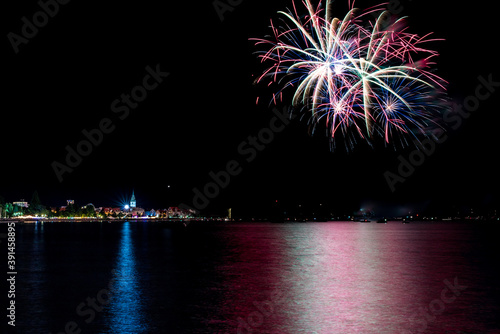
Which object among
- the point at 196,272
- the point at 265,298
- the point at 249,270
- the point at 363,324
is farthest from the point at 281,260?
the point at 363,324

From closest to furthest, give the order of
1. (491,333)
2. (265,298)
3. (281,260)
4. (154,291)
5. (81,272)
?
(491,333) → (265,298) → (154,291) → (81,272) → (281,260)

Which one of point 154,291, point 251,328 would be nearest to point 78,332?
point 251,328

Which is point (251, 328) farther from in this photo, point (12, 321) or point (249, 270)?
point (249, 270)

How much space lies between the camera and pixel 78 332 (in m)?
13.5

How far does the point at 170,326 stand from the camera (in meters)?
14.1

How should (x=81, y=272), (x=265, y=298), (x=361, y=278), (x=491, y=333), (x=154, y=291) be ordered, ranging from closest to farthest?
(x=491, y=333), (x=265, y=298), (x=154, y=291), (x=361, y=278), (x=81, y=272)

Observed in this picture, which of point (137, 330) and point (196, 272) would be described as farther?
point (196, 272)

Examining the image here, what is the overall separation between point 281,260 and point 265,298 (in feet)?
52.4

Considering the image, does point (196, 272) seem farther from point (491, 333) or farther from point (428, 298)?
point (491, 333)

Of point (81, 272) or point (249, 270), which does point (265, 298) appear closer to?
point (249, 270)

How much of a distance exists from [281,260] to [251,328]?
21.0 m

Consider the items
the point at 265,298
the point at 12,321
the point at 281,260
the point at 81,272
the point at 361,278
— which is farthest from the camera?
the point at 281,260

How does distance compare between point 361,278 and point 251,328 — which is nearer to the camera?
point 251,328

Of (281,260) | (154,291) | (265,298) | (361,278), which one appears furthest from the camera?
(281,260)
